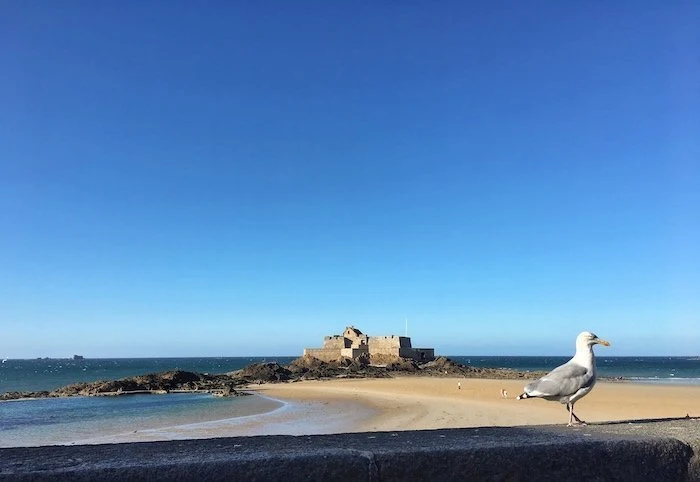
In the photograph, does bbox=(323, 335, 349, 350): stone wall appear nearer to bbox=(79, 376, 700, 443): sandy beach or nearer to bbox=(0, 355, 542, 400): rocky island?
bbox=(0, 355, 542, 400): rocky island

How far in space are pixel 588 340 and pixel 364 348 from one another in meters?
63.6

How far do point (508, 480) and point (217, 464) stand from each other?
43.7 inches

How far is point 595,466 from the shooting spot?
231 cm

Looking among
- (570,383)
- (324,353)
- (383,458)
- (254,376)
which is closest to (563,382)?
(570,383)

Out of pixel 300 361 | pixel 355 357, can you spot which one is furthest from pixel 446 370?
pixel 300 361

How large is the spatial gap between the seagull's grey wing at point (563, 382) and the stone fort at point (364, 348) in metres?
60.9

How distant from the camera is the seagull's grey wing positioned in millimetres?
4039

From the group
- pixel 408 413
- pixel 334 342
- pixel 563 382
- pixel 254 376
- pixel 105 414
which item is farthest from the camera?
pixel 334 342

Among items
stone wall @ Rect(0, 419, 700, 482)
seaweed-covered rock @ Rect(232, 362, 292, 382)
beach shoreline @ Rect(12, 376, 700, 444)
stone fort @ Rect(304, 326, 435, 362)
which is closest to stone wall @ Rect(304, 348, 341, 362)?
stone fort @ Rect(304, 326, 435, 362)

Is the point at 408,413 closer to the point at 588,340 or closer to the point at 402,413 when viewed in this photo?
the point at 402,413

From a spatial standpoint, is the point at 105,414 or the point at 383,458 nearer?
the point at 383,458

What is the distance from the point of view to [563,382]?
405 centimetres

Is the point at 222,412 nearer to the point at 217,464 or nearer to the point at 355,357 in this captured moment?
the point at 217,464

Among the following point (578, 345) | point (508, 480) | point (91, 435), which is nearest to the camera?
point (508, 480)
